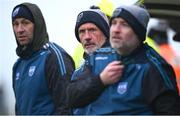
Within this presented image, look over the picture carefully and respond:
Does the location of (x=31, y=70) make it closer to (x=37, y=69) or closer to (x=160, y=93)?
(x=37, y=69)

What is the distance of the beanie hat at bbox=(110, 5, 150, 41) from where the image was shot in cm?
400

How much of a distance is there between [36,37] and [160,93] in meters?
1.21

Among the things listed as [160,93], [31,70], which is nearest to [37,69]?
[31,70]

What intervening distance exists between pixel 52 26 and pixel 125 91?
Result: 1.58m

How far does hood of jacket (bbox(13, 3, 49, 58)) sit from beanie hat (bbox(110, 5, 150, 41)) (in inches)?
33.6

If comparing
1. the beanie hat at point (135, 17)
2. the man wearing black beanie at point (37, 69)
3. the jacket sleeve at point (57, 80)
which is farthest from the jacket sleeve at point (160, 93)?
the jacket sleeve at point (57, 80)

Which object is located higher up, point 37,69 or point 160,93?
point 160,93

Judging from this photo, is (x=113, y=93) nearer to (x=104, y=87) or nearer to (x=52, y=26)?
(x=104, y=87)

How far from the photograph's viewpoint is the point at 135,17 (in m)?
4.02

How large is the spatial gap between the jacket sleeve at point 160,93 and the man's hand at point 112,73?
0.14m

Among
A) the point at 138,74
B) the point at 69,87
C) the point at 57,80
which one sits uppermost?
the point at 138,74

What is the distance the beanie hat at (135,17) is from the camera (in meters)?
4.00

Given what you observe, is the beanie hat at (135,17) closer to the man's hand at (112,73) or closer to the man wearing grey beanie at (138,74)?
the man wearing grey beanie at (138,74)

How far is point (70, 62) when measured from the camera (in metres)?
4.67
